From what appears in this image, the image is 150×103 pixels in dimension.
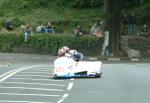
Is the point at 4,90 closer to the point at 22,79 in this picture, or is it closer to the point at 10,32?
the point at 22,79

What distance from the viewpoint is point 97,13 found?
55.9 m

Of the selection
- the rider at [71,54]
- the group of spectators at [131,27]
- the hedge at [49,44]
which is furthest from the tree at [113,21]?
the rider at [71,54]

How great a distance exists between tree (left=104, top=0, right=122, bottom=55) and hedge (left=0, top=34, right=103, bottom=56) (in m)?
0.99

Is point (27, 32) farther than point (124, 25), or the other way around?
point (124, 25)

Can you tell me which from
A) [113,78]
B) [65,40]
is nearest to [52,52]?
[65,40]

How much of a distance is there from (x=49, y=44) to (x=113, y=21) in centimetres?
480

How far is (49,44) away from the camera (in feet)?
156

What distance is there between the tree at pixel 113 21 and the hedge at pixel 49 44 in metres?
0.99

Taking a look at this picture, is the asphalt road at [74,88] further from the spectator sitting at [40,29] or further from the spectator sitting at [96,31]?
the spectator sitting at [40,29]

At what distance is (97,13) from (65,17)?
2676 mm

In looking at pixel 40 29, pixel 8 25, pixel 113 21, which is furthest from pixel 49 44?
pixel 8 25

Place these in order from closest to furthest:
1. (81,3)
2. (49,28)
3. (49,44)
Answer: (49,44), (49,28), (81,3)

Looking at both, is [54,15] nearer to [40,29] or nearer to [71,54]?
[40,29]

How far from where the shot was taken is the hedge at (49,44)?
156 feet
